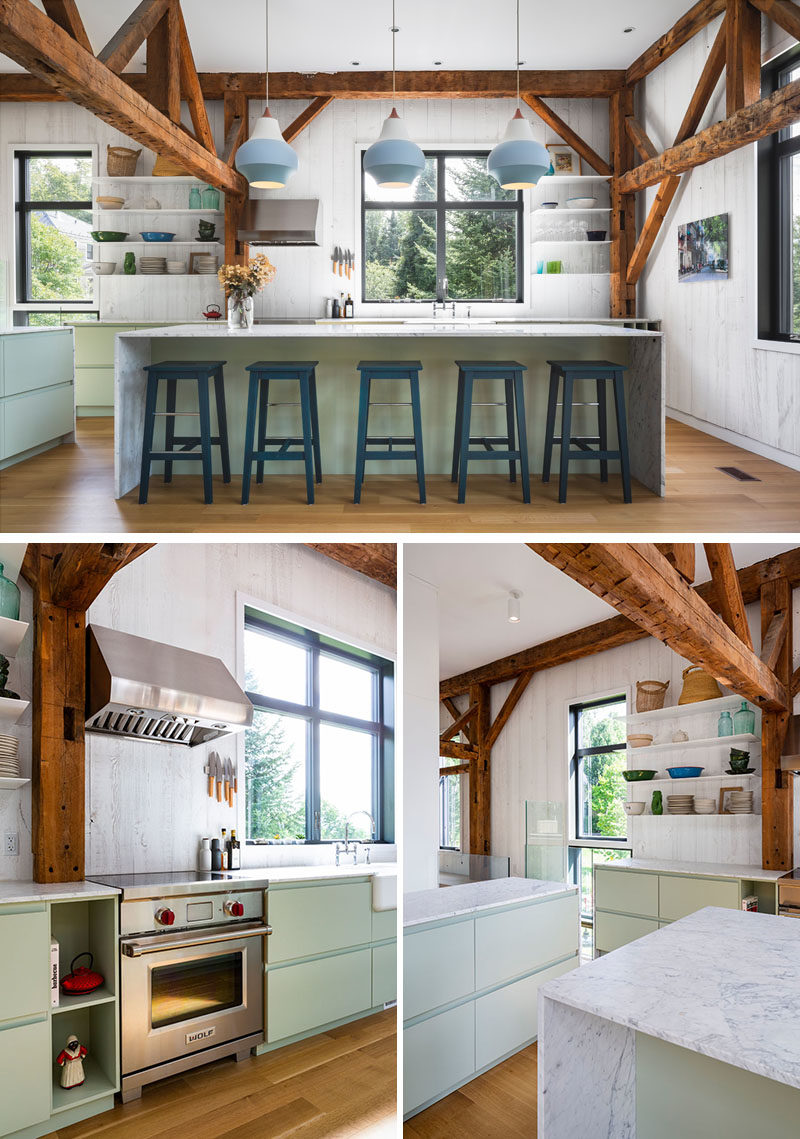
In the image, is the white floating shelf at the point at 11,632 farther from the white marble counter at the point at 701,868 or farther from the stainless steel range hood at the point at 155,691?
the white marble counter at the point at 701,868

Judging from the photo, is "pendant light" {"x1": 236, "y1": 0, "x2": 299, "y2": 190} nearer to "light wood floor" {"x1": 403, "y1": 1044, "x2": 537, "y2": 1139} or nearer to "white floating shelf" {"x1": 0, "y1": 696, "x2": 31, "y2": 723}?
"white floating shelf" {"x1": 0, "y1": 696, "x2": 31, "y2": 723}

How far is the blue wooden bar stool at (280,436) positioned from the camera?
14.9ft

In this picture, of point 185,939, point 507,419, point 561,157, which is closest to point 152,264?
point 561,157

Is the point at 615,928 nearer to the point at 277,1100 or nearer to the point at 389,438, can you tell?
the point at 277,1100

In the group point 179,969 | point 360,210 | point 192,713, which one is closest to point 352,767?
point 192,713

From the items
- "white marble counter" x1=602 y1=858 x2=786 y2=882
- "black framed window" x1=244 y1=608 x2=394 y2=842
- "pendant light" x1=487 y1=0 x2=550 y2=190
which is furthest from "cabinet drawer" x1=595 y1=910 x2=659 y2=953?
"pendant light" x1=487 y1=0 x2=550 y2=190

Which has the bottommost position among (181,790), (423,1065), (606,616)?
(423,1065)

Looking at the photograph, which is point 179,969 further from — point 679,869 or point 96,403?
point 96,403

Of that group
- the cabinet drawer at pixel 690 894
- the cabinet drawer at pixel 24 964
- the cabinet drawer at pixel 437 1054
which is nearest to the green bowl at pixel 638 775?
the cabinet drawer at pixel 690 894

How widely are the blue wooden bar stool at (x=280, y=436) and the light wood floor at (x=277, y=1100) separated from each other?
8.16 feet

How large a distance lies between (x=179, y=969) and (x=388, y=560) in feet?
6.43

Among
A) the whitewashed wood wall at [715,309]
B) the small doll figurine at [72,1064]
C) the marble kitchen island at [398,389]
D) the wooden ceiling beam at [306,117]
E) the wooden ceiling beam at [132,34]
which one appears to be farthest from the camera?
the wooden ceiling beam at [306,117]

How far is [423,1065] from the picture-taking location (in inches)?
142

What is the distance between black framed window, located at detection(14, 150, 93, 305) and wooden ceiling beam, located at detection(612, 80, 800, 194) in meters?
5.21
